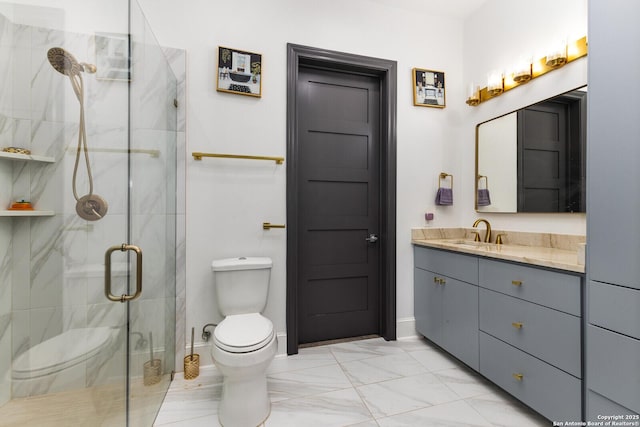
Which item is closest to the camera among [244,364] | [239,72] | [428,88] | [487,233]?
[244,364]

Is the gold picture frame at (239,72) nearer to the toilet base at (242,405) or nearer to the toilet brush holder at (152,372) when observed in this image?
the toilet brush holder at (152,372)

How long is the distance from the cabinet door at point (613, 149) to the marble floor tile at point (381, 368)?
4.06ft

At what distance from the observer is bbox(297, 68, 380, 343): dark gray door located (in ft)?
7.78

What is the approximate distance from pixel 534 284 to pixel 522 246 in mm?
694

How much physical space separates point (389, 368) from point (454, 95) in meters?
2.37

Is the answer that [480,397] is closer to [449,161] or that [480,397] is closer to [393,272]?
[393,272]

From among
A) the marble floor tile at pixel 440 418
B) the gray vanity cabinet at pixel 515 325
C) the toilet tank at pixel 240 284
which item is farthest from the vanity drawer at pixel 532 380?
the toilet tank at pixel 240 284

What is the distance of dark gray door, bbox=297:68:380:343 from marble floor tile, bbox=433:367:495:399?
27.9 inches

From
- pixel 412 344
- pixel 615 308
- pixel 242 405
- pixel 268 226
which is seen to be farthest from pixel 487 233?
pixel 242 405

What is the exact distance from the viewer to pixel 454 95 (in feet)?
8.73

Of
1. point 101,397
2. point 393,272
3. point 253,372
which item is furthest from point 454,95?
point 101,397

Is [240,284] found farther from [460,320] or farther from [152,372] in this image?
[460,320]

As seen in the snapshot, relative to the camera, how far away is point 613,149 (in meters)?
1.19

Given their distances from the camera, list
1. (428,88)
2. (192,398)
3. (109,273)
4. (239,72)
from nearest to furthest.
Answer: (109,273) < (192,398) < (239,72) < (428,88)
